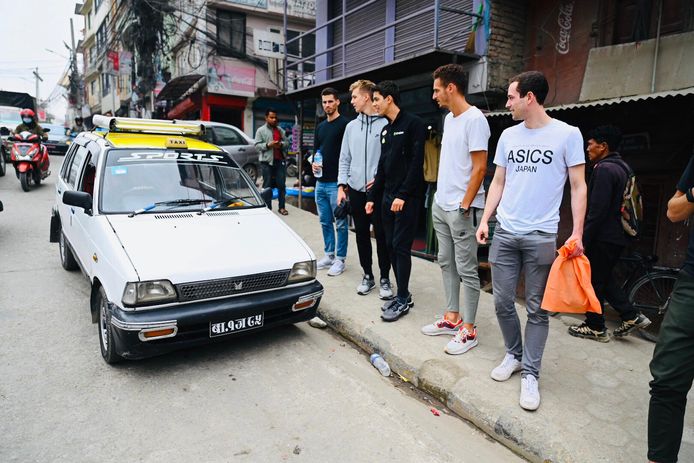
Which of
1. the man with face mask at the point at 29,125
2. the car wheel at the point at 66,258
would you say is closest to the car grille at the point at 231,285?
the car wheel at the point at 66,258

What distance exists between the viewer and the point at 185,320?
3271mm

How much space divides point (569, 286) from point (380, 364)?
1.61 m

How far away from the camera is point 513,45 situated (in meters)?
7.64

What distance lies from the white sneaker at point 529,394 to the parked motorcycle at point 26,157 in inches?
487

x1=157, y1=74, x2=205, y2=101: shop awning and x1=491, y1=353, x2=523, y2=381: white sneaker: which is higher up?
x1=157, y1=74, x2=205, y2=101: shop awning

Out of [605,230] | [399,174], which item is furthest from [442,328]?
[605,230]

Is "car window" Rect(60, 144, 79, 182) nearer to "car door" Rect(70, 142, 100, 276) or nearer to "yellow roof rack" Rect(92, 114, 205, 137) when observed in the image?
"yellow roof rack" Rect(92, 114, 205, 137)

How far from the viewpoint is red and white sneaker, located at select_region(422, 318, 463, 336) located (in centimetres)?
409

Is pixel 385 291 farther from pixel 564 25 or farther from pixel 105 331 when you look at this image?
pixel 564 25

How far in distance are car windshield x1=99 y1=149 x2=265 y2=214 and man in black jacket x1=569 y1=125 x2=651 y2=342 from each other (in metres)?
3.10

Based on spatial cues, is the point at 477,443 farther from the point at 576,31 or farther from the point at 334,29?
the point at 334,29

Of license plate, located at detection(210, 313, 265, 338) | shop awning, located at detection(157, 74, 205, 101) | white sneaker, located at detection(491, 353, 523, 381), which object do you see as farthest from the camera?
shop awning, located at detection(157, 74, 205, 101)

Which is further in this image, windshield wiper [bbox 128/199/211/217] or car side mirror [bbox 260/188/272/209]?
car side mirror [bbox 260/188/272/209]

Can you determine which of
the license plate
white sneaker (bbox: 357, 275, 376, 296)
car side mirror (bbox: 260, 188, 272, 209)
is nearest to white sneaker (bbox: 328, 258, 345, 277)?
white sneaker (bbox: 357, 275, 376, 296)
